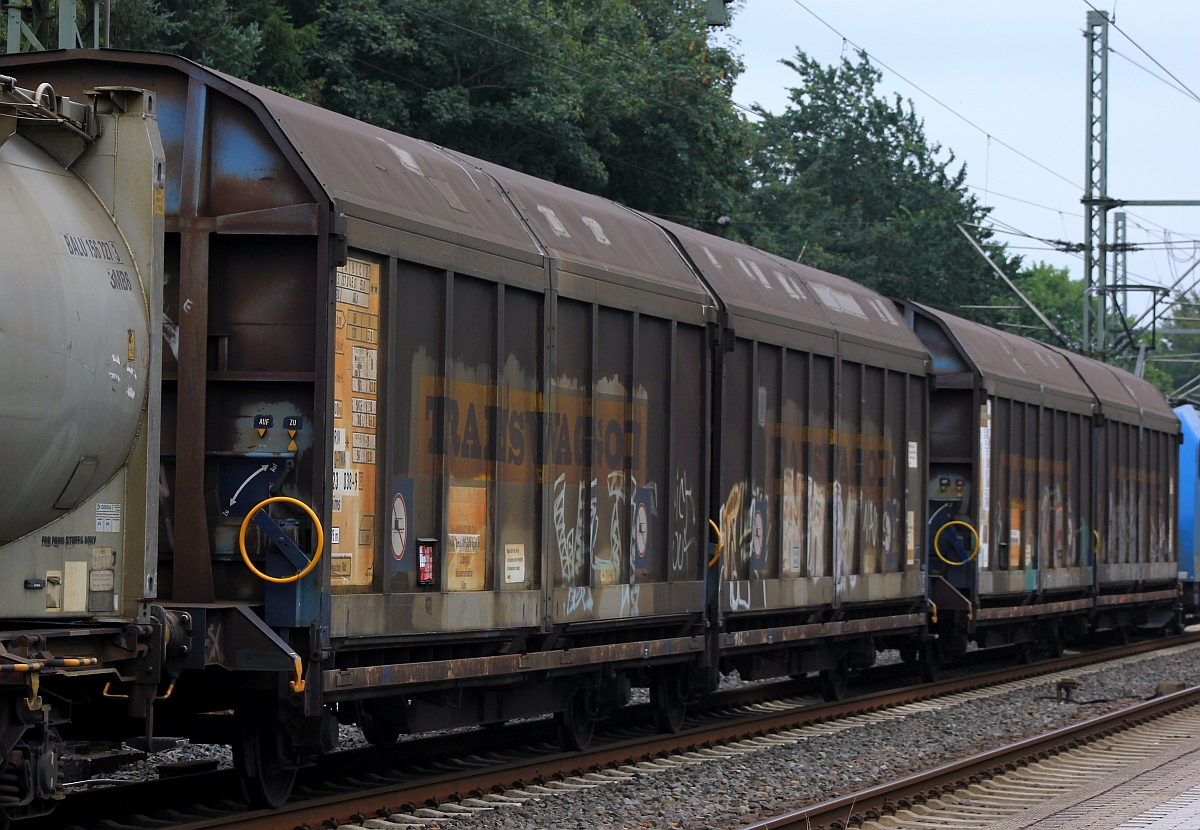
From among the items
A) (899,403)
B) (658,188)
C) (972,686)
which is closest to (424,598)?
(899,403)

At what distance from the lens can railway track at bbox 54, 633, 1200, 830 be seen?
795cm

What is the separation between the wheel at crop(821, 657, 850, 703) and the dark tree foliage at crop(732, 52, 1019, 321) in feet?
122

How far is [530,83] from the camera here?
31359mm

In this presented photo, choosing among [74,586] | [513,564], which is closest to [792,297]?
[513,564]

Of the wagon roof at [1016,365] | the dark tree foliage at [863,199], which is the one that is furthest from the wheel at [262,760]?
the dark tree foliage at [863,199]

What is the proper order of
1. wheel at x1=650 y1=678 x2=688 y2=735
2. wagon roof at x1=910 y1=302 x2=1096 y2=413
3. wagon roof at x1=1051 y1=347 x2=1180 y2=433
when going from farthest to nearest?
1. wagon roof at x1=1051 y1=347 x2=1180 y2=433
2. wagon roof at x1=910 y1=302 x2=1096 y2=413
3. wheel at x1=650 y1=678 x2=688 y2=735

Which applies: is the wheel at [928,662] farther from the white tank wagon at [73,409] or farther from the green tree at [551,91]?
the green tree at [551,91]

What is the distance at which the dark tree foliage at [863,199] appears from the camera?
55.2 m

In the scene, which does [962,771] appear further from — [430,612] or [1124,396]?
[1124,396]

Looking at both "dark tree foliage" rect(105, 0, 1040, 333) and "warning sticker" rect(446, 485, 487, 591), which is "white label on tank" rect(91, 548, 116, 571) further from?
"dark tree foliage" rect(105, 0, 1040, 333)

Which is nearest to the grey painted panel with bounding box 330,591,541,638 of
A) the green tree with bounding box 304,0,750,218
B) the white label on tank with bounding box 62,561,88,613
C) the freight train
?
the freight train

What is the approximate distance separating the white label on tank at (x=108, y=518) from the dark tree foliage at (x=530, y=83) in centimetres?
1913

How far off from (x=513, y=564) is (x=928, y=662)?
9322 millimetres

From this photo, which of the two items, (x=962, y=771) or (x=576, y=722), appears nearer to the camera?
(x=962, y=771)
